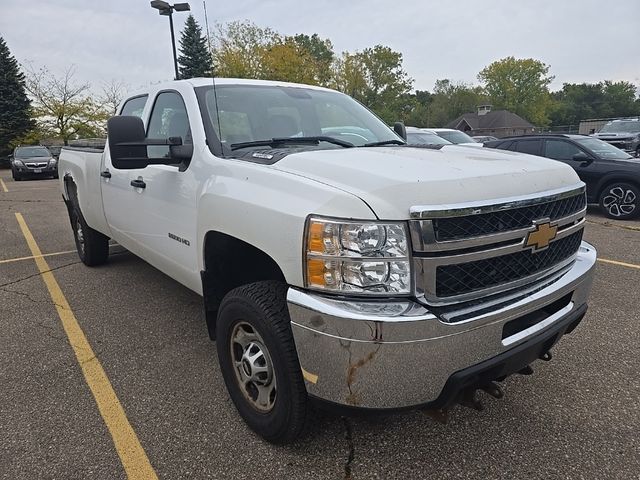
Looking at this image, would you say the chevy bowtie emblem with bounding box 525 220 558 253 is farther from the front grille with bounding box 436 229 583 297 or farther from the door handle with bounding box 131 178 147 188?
the door handle with bounding box 131 178 147 188

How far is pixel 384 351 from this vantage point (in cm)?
175

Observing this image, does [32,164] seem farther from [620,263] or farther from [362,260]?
[362,260]

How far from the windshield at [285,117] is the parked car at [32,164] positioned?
20.8 metres

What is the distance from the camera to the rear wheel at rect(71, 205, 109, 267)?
17.9ft

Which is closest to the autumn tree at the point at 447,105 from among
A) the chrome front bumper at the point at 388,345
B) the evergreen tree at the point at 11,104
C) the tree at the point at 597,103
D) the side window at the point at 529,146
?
the tree at the point at 597,103

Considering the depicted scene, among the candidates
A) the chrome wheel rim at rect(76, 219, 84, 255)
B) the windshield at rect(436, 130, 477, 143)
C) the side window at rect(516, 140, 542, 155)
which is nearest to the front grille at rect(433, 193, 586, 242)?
the chrome wheel rim at rect(76, 219, 84, 255)

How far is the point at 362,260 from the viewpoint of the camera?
182cm

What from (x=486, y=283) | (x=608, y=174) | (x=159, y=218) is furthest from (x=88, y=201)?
(x=608, y=174)

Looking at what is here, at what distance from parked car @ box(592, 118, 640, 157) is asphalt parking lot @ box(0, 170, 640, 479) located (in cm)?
1421

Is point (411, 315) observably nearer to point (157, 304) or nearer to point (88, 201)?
point (157, 304)

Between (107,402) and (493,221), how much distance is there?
2.45 meters

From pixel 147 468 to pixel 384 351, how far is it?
1.39m

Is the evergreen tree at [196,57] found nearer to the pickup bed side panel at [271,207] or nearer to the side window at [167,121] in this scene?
the side window at [167,121]


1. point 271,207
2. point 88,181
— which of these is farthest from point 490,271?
point 88,181
